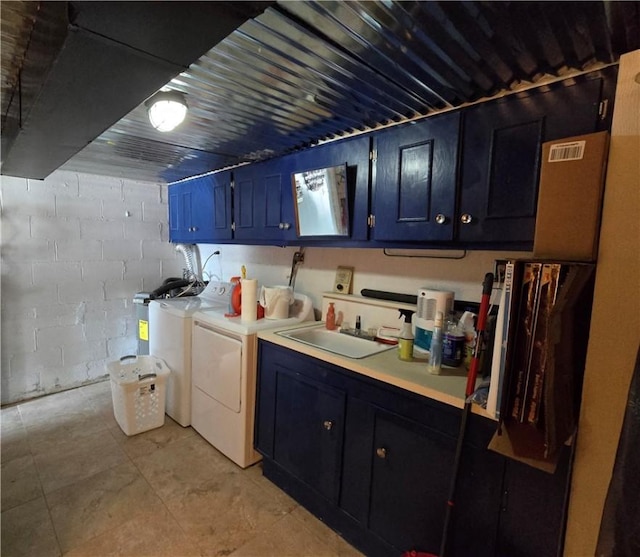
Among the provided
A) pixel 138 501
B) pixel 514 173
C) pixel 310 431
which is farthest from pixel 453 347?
pixel 138 501

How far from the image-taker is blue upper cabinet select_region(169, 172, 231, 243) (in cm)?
281

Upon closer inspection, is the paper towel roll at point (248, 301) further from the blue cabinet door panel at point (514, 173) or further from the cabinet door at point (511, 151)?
the blue cabinet door panel at point (514, 173)

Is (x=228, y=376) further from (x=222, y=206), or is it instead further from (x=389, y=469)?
(x=222, y=206)

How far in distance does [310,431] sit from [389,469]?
49cm

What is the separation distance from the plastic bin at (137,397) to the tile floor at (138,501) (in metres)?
0.08

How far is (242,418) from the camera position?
7.05 feet

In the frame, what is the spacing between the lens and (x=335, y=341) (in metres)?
2.25

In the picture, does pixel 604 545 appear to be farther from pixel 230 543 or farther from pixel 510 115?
pixel 230 543

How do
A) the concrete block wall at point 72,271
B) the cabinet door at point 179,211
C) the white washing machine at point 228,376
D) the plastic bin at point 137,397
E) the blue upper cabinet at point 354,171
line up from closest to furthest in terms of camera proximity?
the blue upper cabinet at point 354,171
the white washing machine at point 228,376
the plastic bin at point 137,397
the concrete block wall at point 72,271
the cabinet door at point 179,211

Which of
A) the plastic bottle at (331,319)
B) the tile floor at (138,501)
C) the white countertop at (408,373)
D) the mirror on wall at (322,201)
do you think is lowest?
the tile floor at (138,501)

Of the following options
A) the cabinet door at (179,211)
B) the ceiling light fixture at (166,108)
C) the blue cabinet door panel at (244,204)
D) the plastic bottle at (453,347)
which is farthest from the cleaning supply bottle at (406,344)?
the cabinet door at (179,211)

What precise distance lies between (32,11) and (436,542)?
2.36 m

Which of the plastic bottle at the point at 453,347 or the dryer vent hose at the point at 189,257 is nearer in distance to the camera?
the plastic bottle at the point at 453,347

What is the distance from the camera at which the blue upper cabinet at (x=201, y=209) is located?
281 cm
